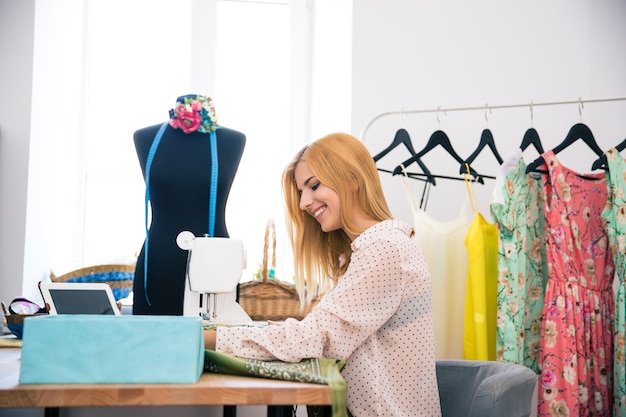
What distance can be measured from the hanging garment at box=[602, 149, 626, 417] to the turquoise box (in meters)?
1.83

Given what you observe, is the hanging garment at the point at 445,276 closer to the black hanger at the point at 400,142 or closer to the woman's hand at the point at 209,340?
the black hanger at the point at 400,142

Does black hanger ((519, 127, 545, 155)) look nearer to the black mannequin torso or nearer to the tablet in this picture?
the black mannequin torso

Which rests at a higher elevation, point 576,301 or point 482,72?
point 482,72

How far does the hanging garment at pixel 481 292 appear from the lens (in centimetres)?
251

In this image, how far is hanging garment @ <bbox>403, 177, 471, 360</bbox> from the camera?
104 inches

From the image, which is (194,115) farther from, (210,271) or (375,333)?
(375,333)

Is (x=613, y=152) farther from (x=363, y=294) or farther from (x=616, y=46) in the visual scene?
(x=363, y=294)

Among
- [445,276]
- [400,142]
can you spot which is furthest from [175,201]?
[445,276]

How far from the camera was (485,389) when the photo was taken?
1.53m

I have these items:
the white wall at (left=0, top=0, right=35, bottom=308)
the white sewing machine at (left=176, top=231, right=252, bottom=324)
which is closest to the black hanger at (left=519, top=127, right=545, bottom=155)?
the white sewing machine at (left=176, top=231, right=252, bottom=324)

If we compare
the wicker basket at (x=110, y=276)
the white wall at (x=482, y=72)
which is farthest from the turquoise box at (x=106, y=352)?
the white wall at (x=482, y=72)

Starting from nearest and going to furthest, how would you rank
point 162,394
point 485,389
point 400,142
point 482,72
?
1. point 162,394
2. point 485,389
3. point 400,142
4. point 482,72

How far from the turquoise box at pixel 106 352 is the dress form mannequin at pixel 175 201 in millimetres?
1208

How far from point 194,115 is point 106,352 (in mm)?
1403
